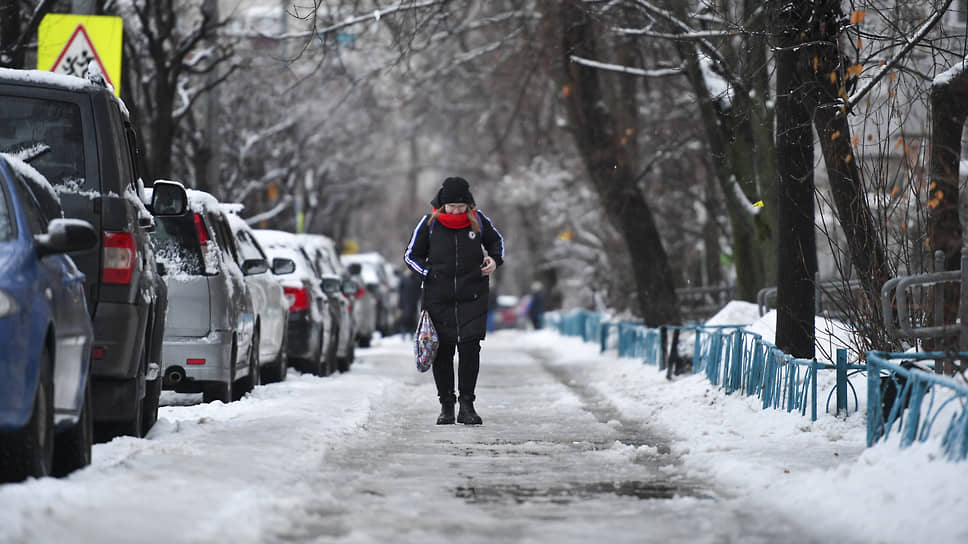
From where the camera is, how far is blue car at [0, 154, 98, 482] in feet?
21.9

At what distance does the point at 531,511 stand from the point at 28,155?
387 centimetres

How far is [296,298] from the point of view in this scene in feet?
56.4

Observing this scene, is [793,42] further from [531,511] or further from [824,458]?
[531,511]

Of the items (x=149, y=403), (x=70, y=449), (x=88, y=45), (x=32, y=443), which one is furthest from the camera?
(x=88, y=45)

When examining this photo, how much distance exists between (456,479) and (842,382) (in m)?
3.31

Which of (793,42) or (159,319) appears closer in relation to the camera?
(159,319)

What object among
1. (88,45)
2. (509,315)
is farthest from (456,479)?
(509,315)

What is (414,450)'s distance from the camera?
9.59 meters

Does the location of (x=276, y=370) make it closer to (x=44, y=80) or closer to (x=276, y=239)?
(x=276, y=239)

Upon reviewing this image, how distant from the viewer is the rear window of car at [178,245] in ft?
40.1

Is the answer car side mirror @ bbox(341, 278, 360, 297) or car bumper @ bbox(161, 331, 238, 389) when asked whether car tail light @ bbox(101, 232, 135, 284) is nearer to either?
car bumper @ bbox(161, 331, 238, 389)

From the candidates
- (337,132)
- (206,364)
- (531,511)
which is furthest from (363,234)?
(531,511)

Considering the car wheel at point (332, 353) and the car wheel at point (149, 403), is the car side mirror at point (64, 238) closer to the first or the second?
the car wheel at point (149, 403)

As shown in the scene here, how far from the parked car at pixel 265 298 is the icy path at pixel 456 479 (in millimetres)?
1454
